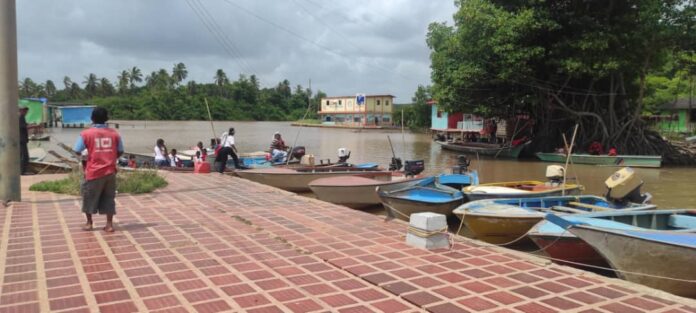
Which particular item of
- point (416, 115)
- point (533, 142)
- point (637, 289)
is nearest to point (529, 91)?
point (533, 142)

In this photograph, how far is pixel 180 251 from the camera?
475cm

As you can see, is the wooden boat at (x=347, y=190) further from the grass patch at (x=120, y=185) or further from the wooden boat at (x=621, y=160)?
the wooden boat at (x=621, y=160)

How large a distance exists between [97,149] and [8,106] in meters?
2.67

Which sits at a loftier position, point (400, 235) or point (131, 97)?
point (131, 97)

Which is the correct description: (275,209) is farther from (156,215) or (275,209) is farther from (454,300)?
(454,300)

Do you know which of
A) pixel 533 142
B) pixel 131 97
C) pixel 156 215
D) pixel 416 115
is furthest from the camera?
pixel 131 97

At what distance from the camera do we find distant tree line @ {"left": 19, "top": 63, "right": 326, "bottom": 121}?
77312 mm

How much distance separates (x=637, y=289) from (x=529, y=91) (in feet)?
73.9

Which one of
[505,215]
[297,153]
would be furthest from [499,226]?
[297,153]

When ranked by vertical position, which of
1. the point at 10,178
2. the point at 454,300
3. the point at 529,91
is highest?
the point at 529,91

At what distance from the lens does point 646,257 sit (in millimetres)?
5430

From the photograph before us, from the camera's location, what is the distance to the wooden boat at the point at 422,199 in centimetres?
923

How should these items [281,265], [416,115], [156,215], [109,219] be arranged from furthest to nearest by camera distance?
[416,115] < [156,215] < [109,219] < [281,265]

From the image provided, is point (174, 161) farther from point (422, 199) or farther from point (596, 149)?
point (596, 149)
